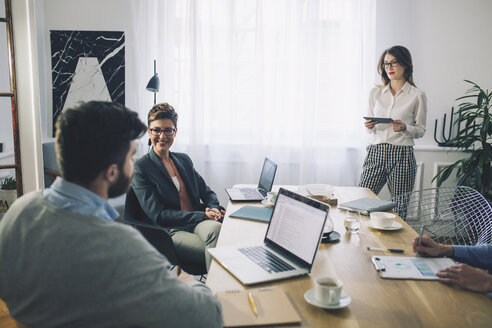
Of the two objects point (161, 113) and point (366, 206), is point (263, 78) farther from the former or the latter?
point (366, 206)

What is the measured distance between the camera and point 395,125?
3.00 metres

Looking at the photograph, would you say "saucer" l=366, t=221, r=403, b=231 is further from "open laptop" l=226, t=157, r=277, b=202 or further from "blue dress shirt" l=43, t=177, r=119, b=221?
"blue dress shirt" l=43, t=177, r=119, b=221

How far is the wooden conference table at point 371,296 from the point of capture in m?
1.14

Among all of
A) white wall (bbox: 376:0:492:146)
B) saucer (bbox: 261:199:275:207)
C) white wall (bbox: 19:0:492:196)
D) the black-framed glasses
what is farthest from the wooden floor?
white wall (bbox: 376:0:492:146)

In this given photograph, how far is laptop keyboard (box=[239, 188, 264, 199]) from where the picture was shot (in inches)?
96.5

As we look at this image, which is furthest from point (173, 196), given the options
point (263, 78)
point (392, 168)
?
point (263, 78)

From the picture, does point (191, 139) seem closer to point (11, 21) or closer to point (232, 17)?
point (232, 17)

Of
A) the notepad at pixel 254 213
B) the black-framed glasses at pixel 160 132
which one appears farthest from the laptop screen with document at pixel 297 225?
the black-framed glasses at pixel 160 132

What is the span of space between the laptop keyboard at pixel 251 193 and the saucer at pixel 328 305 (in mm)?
1210

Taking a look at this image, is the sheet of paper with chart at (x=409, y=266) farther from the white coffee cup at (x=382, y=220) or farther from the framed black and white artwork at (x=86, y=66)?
the framed black and white artwork at (x=86, y=66)

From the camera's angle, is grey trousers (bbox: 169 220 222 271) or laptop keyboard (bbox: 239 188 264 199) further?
laptop keyboard (bbox: 239 188 264 199)

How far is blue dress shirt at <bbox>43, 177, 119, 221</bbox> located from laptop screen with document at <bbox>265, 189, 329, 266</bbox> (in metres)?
0.68

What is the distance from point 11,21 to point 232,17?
5.66 feet

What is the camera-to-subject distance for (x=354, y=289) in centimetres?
132
